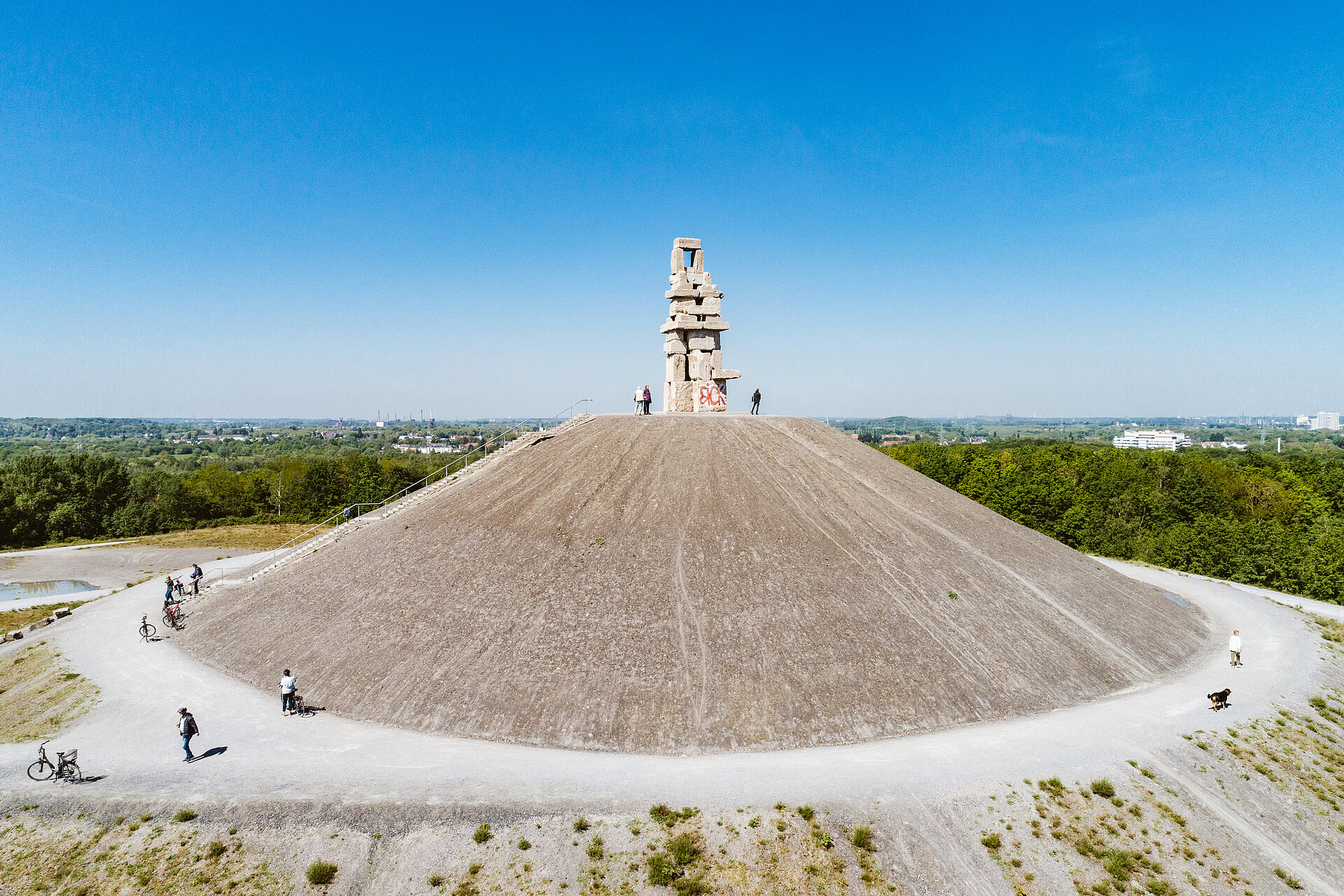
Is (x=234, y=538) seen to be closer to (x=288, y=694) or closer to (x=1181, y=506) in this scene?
(x=288, y=694)

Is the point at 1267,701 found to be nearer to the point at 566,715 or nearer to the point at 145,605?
the point at 566,715

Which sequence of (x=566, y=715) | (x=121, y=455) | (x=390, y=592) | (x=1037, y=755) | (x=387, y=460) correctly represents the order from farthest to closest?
(x=121, y=455), (x=387, y=460), (x=390, y=592), (x=566, y=715), (x=1037, y=755)

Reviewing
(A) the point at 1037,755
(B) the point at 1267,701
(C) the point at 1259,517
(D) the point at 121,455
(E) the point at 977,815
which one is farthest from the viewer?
(D) the point at 121,455

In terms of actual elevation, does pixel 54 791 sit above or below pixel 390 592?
below

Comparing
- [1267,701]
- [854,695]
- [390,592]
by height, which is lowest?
[1267,701]

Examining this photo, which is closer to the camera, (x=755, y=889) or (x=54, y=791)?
(x=755, y=889)

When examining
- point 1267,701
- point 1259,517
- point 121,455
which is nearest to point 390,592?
point 1267,701
